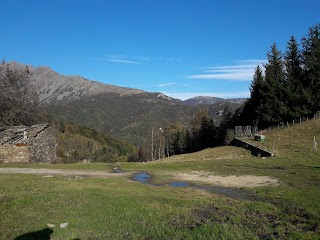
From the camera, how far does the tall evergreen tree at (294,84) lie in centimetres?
6322

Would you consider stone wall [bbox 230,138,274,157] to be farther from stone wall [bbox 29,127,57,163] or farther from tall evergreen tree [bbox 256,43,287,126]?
stone wall [bbox 29,127,57,163]

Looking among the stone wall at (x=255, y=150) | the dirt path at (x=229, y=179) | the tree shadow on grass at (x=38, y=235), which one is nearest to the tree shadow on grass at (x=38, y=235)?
the tree shadow on grass at (x=38, y=235)

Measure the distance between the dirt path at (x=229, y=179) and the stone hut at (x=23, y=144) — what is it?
682 inches

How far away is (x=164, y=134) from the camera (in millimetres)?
126688

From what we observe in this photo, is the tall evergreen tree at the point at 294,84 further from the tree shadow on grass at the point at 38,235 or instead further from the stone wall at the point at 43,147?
the tree shadow on grass at the point at 38,235

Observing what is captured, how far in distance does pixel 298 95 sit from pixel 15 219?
61375 mm

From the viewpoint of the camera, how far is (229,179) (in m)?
24.0

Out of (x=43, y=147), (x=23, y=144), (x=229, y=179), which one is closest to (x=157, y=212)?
(x=229, y=179)

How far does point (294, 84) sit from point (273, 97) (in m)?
5.18

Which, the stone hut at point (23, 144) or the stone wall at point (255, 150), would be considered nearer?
the stone hut at point (23, 144)

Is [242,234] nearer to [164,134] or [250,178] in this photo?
[250,178]

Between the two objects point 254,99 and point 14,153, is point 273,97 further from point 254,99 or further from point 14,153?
point 14,153

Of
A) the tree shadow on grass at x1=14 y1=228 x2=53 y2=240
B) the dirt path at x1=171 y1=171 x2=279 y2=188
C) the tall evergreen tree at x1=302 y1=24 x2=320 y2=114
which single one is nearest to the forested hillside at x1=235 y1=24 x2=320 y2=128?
the tall evergreen tree at x1=302 y1=24 x2=320 y2=114

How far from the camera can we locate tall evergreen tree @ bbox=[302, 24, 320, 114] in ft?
204
